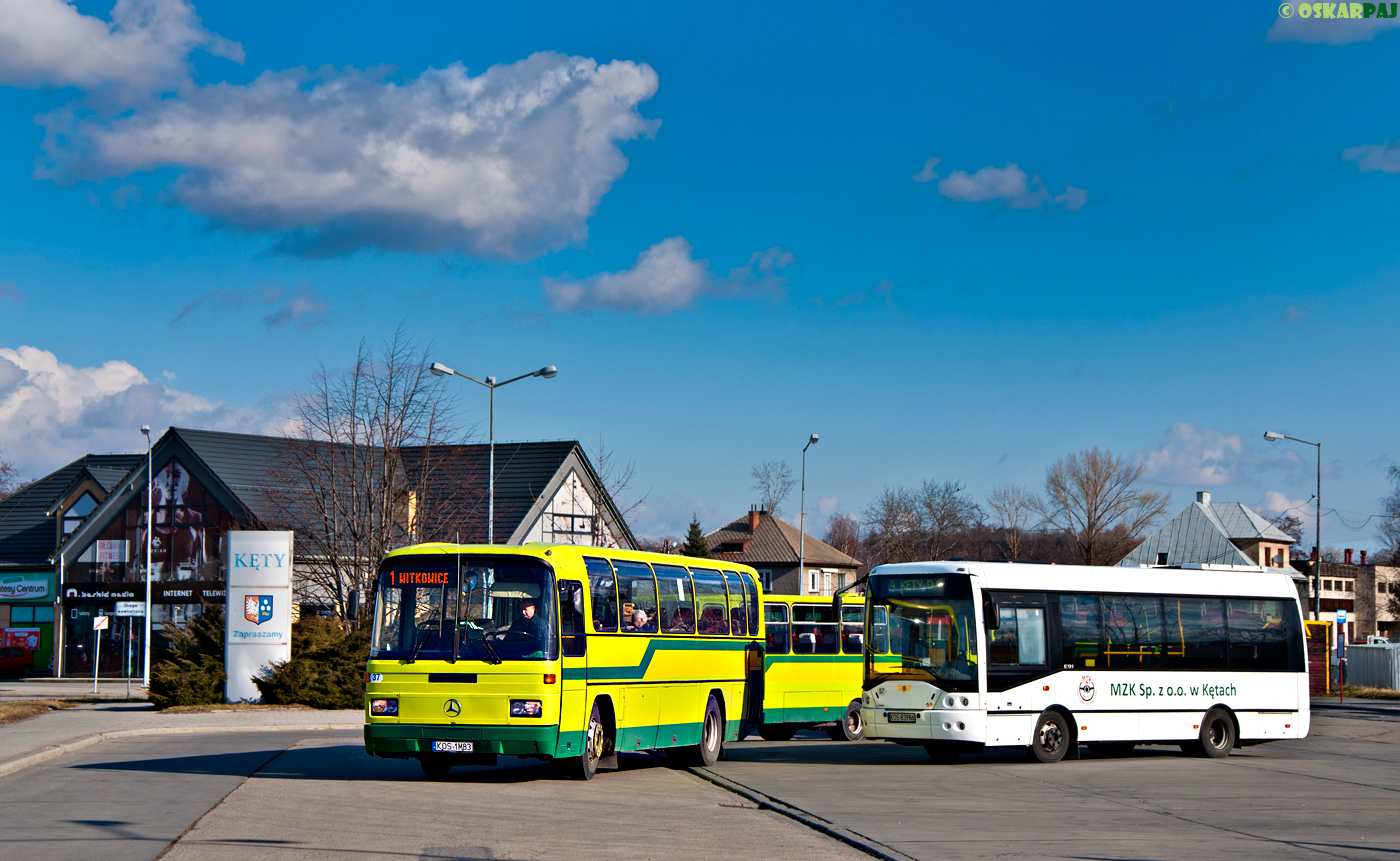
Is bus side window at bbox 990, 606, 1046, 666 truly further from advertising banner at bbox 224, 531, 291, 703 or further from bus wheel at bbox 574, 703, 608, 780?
advertising banner at bbox 224, 531, 291, 703

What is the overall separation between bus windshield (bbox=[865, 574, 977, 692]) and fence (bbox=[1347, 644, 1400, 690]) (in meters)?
37.1

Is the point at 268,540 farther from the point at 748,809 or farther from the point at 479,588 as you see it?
the point at 748,809

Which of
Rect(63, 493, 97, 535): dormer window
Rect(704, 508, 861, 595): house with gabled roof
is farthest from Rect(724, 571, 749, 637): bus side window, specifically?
Rect(704, 508, 861, 595): house with gabled roof

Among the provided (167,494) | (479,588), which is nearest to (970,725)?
(479,588)

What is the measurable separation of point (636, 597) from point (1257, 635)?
1088 centimetres

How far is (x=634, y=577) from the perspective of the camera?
56.3 ft

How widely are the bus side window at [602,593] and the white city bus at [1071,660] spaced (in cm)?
486

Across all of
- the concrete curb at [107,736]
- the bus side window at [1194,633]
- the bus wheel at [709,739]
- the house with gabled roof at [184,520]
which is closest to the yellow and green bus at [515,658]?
the bus wheel at [709,739]

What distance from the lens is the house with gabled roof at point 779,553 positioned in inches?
3420

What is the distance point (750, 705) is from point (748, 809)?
685 cm

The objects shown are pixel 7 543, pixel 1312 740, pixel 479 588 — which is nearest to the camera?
pixel 479 588

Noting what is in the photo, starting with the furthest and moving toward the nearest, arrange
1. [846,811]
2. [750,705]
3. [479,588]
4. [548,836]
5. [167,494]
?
[167,494] < [750,705] < [479,588] < [846,811] < [548,836]

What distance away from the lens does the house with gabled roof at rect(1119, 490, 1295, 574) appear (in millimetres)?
103750

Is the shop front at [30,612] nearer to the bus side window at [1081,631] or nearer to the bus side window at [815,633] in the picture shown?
the bus side window at [815,633]
